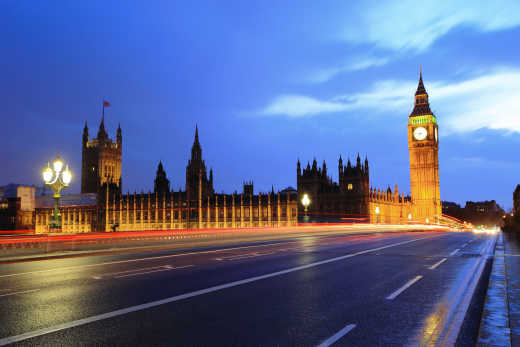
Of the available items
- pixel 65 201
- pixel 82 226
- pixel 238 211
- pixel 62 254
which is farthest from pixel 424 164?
pixel 62 254

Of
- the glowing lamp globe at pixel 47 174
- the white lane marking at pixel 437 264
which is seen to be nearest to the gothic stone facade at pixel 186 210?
the glowing lamp globe at pixel 47 174

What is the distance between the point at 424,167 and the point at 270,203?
6021 cm

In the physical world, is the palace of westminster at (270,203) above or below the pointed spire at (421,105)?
below

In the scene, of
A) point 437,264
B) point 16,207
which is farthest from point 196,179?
point 437,264

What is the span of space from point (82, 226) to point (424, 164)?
96.1 meters

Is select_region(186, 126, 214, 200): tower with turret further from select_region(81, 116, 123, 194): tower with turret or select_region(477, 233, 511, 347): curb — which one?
select_region(477, 233, 511, 347): curb

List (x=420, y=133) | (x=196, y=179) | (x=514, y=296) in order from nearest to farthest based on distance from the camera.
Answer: (x=514, y=296), (x=196, y=179), (x=420, y=133)

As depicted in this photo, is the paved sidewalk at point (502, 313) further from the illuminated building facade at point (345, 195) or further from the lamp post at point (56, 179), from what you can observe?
the illuminated building facade at point (345, 195)

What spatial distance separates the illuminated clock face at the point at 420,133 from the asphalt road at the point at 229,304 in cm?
11432

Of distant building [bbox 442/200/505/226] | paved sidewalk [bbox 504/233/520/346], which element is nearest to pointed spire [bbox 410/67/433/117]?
distant building [bbox 442/200/505/226]

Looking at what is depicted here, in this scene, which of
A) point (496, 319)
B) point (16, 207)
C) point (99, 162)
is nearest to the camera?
point (496, 319)

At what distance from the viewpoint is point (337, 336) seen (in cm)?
562

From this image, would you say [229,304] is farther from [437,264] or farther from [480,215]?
[480,215]

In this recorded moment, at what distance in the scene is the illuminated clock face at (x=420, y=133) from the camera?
11881 centimetres
